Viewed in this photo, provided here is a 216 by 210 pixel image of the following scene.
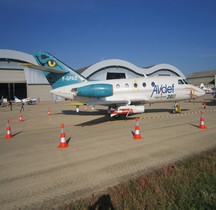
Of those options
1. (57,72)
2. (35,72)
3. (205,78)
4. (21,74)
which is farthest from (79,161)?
(205,78)

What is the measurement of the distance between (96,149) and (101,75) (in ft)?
147

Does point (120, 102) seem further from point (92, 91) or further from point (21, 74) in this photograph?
point (21, 74)

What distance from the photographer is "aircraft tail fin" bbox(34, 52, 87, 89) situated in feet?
47.3

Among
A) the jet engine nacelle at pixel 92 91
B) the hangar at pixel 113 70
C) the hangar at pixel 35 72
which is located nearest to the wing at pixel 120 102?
the jet engine nacelle at pixel 92 91

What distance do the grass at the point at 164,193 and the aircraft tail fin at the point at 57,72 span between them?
11.7 m

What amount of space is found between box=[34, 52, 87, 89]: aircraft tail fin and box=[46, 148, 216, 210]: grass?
11743 mm

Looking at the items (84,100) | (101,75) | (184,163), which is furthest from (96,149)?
(101,75)

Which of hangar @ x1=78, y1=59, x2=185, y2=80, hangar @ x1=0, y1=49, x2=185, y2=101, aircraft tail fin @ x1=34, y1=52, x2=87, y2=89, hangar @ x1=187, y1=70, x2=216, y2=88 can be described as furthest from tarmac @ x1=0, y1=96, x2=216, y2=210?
hangar @ x1=187, y1=70, x2=216, y2=88

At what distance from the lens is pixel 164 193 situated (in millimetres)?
3564

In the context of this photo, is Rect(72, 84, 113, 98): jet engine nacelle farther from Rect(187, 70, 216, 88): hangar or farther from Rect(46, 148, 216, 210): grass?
Rect(187, 70, 216, 88): hangar

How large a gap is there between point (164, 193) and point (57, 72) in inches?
498

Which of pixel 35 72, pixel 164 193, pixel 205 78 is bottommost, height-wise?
pixel 164 193

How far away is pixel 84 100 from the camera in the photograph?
13.6 meters

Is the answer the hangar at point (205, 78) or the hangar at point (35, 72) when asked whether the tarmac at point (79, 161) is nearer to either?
the hangar at point (35, 72)
